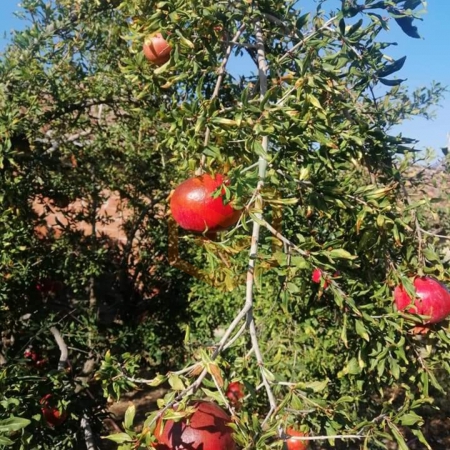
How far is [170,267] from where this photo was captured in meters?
3.43

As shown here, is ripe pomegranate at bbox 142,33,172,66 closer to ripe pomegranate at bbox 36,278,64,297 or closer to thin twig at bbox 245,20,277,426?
thin twig at bbox 245,20,277,426

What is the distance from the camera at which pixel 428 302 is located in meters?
1.07

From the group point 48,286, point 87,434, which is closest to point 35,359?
point 48,286

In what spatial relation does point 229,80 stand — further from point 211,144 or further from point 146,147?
point 146,147

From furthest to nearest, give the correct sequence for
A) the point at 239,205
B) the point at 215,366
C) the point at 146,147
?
the point at 146,147
the point at 239,205
the point at 215,366

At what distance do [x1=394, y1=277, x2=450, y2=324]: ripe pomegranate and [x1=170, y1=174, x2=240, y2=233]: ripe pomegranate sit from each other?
389 millimetres

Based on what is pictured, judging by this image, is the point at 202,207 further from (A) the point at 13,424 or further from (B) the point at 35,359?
(B) the point at 35,359

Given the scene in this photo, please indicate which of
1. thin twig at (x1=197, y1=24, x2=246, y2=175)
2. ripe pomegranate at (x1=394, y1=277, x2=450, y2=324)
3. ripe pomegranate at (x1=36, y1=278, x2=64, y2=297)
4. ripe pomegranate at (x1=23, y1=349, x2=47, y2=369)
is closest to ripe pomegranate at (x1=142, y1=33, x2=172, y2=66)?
thin twig at (x1=197, y1=24, x2=246, y2=175)

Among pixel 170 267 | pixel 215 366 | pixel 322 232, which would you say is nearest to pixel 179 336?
pixel 170 267

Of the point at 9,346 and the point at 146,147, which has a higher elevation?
the point at 146,147

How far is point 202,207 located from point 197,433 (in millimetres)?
414

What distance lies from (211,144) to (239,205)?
0.59 feet

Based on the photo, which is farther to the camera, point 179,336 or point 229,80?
point 179,336

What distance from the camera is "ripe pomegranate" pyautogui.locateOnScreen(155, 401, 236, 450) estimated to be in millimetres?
738
